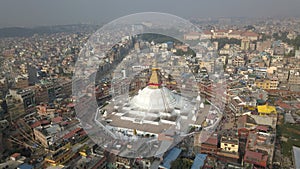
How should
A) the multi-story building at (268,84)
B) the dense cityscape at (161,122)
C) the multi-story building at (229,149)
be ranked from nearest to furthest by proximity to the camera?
1. the dense cityscape at (161,122)
2. the multi-story building at (229,149)
3. the multi-story building at (268,84)

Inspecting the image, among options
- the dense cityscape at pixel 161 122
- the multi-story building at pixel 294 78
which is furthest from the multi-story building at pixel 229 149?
the multi-story building at pixel 294 78

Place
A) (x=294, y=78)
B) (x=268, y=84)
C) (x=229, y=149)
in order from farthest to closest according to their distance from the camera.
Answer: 1. (x=294, y=78)
2. (x=268, y=84)
3. (x=229, y=149)

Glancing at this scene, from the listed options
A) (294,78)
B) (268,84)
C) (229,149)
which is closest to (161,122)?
(229,149)

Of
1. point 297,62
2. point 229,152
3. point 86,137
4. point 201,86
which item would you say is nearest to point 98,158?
point 86,137

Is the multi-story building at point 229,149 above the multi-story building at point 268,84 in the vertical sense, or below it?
below

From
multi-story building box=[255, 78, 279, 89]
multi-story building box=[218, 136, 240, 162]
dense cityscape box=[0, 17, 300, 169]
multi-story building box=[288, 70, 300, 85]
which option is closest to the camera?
dense cityscape box=[0, 17, 300, 169]

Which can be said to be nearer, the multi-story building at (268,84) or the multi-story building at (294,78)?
the multi-story building at (268,84)

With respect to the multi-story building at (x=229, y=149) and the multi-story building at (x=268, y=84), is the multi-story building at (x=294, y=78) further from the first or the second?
the multi-story building at (x=229, y=149)

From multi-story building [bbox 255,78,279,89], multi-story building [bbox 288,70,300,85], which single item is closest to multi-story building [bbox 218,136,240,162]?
multi-story building [bbox 255,78,279,89]

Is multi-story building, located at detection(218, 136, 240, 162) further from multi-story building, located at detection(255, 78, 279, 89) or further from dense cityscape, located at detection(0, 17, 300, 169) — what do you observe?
multi-story building, located at detection(255, 78, 279, 89)

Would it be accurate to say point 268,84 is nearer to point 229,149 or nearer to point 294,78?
point 294,78

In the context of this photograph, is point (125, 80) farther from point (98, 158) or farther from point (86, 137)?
point (98, 158)

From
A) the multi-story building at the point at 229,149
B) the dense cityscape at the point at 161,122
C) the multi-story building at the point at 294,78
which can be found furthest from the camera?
the multi-story building at the point at 294,78
